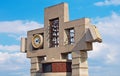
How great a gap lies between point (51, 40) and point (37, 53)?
137 inches

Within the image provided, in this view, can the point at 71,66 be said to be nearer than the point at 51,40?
Yes

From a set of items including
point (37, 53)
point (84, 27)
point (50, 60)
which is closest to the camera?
point (84, 27)

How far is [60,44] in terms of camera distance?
158 feet

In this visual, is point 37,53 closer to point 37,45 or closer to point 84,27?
point 37,45

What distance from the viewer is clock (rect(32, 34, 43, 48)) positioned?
169 ft

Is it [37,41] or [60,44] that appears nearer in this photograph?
[60,44]

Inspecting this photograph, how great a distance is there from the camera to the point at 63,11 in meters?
48.4

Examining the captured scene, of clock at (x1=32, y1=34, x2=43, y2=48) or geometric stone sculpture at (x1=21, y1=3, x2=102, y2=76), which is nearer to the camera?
geometric stone sculpture at (x1=21, y1=3, x2=102, y2=76)

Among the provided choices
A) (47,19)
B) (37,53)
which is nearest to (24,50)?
(37,53)

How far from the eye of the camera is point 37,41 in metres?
52.3

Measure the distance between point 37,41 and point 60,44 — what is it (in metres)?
5.48

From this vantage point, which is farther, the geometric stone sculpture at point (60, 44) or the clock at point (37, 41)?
the clock at point (37, 41)

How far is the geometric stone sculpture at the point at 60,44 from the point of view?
45.0m

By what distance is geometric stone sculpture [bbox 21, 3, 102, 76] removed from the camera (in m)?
45.0
